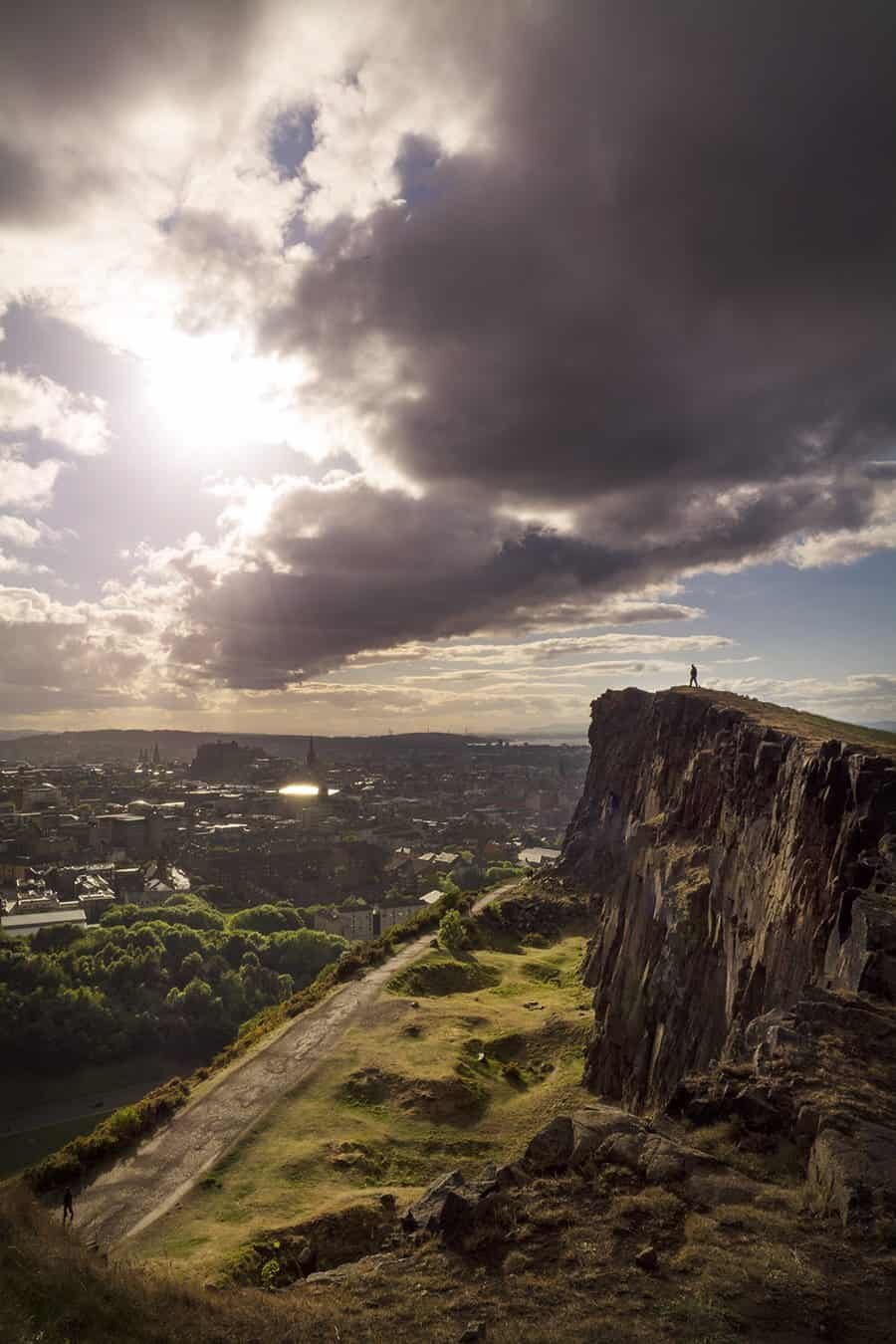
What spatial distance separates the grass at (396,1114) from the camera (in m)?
27.8

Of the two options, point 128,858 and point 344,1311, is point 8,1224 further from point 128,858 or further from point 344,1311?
point 128,858

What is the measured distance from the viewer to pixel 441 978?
2450 inches

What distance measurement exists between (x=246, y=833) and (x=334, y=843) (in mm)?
25356

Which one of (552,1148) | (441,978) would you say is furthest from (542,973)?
(552,1148)

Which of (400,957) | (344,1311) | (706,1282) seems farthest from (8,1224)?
(400,957)

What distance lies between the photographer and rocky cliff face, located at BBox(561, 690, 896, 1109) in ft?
→ 72.9

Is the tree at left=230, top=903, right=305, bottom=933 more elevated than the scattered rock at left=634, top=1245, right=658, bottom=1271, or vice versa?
the scattered rock at left=634, top=1245, right=658, bottom=1271

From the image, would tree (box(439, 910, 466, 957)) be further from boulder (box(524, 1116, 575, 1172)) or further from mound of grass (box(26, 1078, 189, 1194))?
boulder (box(524, 1116, 575, 1172))

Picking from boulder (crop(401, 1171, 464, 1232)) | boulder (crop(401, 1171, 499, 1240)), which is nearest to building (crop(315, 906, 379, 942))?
→ boulder (crop(401, 1171, 464, 1232))

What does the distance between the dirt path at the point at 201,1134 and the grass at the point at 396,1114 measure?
103 centimetres

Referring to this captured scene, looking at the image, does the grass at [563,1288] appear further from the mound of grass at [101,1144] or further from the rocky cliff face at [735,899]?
the mound of grass at [101,1144]

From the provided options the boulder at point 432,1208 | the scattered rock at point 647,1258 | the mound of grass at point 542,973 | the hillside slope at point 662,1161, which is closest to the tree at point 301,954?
the mound of grass at point 542,973

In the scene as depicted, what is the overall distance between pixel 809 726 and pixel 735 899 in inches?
511

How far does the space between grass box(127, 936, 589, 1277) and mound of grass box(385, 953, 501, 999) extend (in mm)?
250
